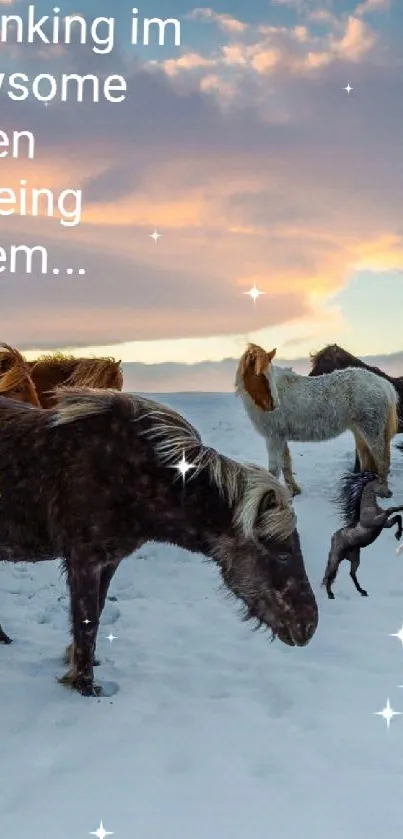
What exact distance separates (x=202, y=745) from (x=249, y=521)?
144 centimetres

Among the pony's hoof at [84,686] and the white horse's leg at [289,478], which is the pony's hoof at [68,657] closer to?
the pony's hoof at [84,686]

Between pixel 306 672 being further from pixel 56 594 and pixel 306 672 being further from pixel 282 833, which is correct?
pixel 56 594

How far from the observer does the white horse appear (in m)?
11.6

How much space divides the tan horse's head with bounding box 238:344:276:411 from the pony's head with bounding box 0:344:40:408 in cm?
302

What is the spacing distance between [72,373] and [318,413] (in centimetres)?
373

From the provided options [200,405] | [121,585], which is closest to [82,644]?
[121,585]

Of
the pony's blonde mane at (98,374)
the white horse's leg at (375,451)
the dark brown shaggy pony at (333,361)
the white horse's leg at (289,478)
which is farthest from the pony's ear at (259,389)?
the dark brown shaggy pony at (333,361)

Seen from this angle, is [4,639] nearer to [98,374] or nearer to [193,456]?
[193,456]

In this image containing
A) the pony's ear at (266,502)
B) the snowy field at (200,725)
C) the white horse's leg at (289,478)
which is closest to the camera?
the snowy field at (200,725)

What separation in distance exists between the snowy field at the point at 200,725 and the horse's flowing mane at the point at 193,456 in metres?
1.31

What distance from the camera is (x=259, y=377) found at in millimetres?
11391

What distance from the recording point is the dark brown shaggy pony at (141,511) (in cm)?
544

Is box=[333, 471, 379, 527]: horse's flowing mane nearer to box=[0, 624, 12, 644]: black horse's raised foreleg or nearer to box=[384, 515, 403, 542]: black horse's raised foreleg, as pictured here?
box=[384, 515, 403, 542]: black horse's raised foreleg

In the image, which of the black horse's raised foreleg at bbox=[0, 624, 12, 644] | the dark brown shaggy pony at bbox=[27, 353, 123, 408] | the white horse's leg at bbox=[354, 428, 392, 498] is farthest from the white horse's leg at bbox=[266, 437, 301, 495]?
the black horse's raised foreleg at bbox=[0, 624, 12, 644]
